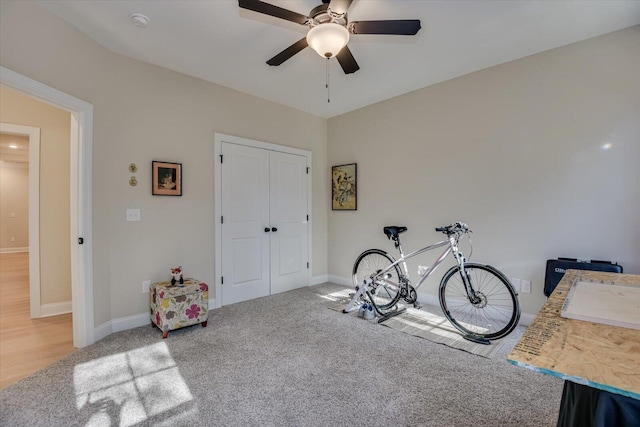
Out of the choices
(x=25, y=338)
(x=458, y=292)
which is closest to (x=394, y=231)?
(x=458, y=292)

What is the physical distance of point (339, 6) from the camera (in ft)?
5.91

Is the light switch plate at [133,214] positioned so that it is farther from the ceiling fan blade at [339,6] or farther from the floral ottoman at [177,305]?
the ceiling fan blade at [339,6]

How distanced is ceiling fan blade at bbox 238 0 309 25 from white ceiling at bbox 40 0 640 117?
35 cm

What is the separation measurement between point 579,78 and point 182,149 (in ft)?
13.0

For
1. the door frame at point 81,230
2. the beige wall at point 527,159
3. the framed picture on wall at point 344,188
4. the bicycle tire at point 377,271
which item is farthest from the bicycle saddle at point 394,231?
the door frame at point 81,230

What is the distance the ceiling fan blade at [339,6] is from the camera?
5.78ft

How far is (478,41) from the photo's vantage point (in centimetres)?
263

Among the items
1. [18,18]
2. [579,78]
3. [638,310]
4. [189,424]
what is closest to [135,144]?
[18,18]

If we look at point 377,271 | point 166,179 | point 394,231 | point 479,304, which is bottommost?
point 479,304

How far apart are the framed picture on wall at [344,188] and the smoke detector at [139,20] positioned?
115 inches

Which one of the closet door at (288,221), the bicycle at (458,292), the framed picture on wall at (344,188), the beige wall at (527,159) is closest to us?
the beige wall at (527,159)

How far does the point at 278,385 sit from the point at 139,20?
2.97m

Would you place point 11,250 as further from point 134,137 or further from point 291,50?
point 291,50

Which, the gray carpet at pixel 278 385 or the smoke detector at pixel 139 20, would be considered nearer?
the gray carpet at pixel 278 385
